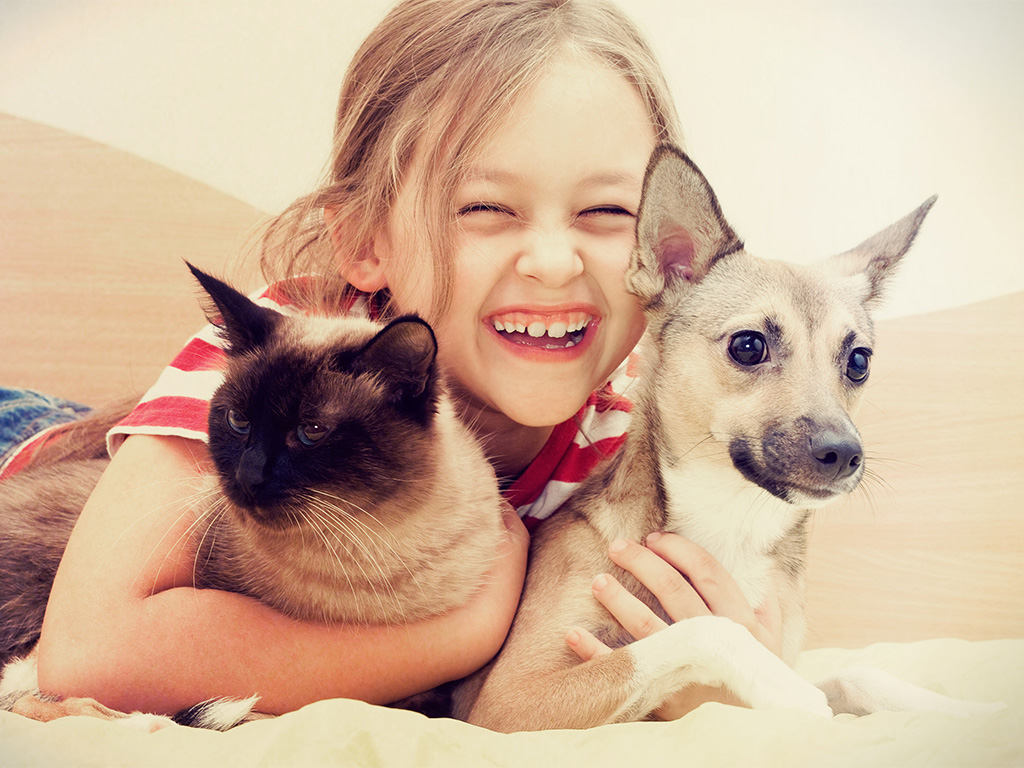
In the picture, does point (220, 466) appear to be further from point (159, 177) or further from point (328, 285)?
point (159, 177)

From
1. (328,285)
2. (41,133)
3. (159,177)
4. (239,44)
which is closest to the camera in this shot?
(239,44)

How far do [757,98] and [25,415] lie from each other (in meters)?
2.57

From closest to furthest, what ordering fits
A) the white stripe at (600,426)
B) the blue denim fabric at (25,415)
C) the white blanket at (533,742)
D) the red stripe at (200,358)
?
1. the white blanket at (533,742)
2. the red stripe at (200,358)
3. the white stripe at (600,426)
4. the blue denim fabric at (25,415)

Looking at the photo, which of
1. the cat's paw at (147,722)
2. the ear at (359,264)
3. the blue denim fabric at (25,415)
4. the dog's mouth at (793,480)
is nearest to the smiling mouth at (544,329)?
the ear at (359,264)

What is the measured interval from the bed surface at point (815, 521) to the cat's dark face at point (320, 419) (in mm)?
371

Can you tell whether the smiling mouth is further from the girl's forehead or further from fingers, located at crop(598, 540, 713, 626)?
fingers, located at crop(598, 540, 713, 626)

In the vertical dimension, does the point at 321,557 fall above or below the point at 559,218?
below

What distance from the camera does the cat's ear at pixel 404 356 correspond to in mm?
1339

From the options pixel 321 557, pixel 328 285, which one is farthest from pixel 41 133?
pixel 321 557

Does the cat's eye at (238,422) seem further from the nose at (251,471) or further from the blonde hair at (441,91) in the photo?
the blonde hair at (441,91)

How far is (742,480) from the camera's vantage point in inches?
59.7

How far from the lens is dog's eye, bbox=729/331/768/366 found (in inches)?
59.0

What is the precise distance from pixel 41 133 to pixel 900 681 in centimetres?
280

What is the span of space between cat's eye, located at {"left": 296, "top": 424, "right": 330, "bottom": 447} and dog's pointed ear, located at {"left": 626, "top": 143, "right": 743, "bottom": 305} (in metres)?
0.76
